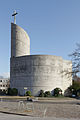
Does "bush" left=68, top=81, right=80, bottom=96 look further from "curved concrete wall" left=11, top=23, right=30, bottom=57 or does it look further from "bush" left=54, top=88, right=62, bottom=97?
"curved concrete wall" left=11, top=23, right=30, bottom=57

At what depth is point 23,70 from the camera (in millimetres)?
54094

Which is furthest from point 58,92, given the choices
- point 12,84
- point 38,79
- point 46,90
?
point 12,84

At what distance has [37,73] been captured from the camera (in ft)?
172

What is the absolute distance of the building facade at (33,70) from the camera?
2055 inches

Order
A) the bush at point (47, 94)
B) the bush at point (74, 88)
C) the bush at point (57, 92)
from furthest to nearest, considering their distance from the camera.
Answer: the bush at point (74, 88) < the bush at point (57, 92) < the bush at point (47, 94)

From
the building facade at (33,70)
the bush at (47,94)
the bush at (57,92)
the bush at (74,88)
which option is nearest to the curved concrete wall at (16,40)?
the building facade at (33,70)

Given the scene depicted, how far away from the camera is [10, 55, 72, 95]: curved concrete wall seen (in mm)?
52125

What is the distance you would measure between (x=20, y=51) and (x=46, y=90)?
1737 centimetres

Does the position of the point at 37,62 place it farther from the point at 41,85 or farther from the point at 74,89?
the point at 74,89

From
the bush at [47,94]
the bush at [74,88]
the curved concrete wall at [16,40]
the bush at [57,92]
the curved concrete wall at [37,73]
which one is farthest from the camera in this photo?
the curved concrete wall at [16,40]

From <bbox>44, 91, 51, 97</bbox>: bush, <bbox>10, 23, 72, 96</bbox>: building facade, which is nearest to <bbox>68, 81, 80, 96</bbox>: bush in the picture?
<bbox>10, 23, 72, 96</bbox>: building facade

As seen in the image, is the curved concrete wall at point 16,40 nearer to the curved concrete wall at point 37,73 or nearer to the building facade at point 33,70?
the building facade at point 33,70

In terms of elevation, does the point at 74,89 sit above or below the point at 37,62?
below

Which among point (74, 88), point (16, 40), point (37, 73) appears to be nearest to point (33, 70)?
point (37, 73)
